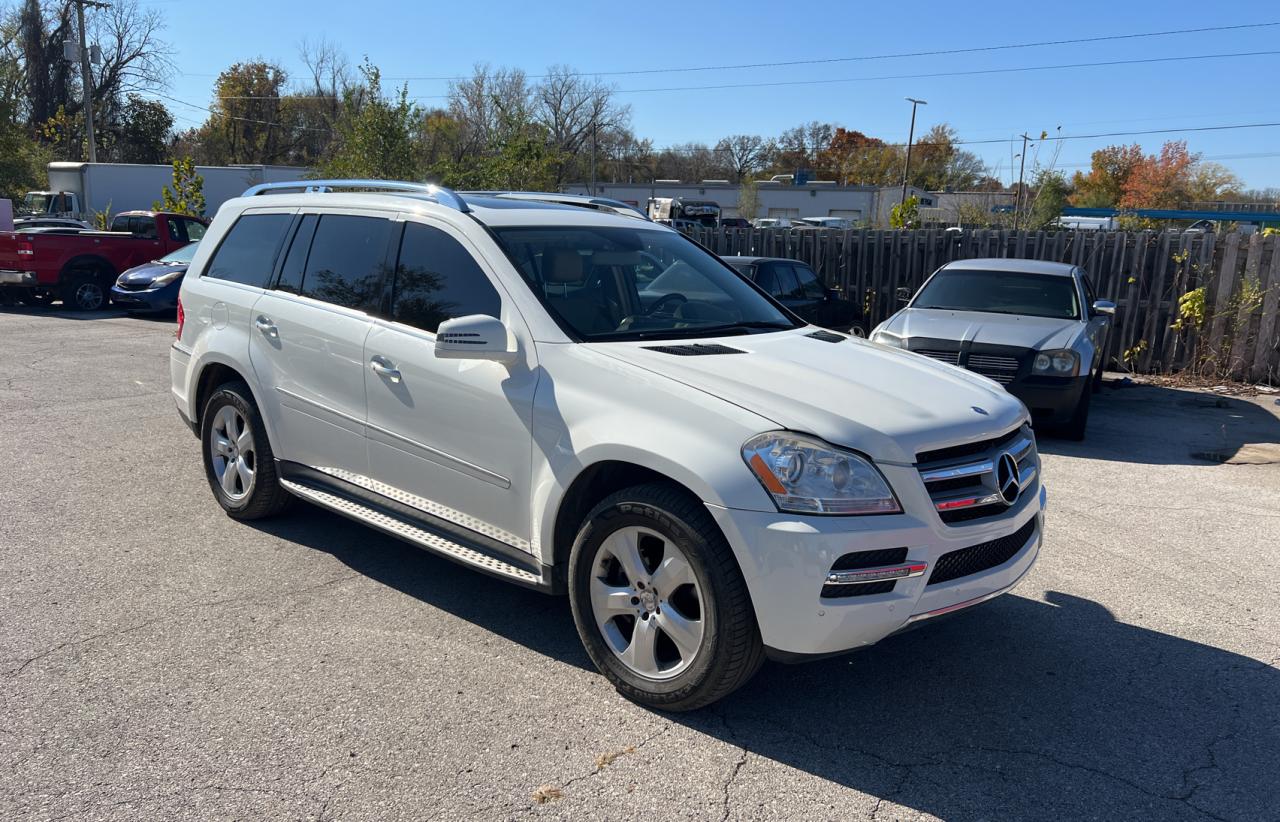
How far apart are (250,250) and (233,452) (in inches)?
47.2

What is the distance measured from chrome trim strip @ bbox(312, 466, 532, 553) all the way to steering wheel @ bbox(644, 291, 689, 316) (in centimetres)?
122

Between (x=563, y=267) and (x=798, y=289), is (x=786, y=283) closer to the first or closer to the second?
(x=798, y=289)

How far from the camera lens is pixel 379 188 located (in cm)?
496

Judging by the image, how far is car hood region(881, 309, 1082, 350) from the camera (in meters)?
8.40

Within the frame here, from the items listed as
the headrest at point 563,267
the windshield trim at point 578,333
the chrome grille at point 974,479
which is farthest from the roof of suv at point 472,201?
the chrome grille at point 974,479

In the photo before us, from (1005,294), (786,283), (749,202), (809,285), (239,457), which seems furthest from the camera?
(749,202)

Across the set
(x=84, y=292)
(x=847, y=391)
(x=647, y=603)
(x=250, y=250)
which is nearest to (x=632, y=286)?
(x=847, y=391)

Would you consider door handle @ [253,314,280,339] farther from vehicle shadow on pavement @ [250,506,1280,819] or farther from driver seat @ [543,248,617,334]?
driver seat @ [543,248,617,334]

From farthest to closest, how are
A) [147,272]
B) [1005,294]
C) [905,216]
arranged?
[905,216] < [147,272] < [1005,294]

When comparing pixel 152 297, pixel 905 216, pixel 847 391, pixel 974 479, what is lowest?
pixel 152 297

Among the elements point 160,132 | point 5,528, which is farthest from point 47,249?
point 160,132

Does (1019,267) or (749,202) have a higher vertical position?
(749,202)

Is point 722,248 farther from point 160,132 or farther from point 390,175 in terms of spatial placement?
point 160,132

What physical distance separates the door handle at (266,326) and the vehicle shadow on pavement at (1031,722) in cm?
308
